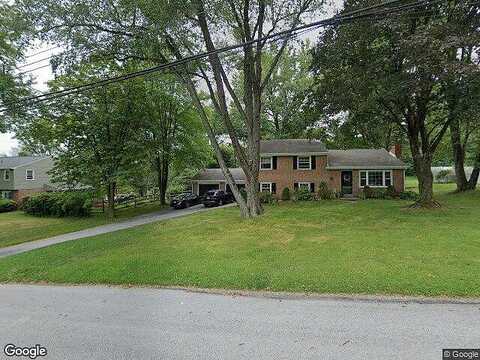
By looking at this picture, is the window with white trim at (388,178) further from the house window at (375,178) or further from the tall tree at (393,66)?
the tall tree at (393,66)

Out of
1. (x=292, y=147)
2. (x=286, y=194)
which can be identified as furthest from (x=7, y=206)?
(x=292, y=147)

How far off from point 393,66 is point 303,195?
40.9ft

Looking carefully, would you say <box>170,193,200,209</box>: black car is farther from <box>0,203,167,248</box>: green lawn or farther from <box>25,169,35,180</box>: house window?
<box>25,169,35,180</box>: house window

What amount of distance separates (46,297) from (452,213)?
54.3ft


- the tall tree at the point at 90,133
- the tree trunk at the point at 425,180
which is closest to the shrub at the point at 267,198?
the tall tree at the point at 90,133

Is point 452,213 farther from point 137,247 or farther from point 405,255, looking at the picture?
point 137,247

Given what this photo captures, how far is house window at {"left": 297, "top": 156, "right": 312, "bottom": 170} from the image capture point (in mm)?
26453

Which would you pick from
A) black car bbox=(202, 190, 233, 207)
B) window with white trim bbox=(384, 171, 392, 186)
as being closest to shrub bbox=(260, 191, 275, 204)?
black car bbox=(202, 190, 233, 207)

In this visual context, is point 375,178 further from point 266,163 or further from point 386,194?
point 266,163

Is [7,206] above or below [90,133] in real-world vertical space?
below

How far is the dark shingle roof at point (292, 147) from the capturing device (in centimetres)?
2634

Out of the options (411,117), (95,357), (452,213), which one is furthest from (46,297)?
(411,117)

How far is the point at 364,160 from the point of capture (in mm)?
26141

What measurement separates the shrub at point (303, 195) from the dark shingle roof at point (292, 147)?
10.8ft
